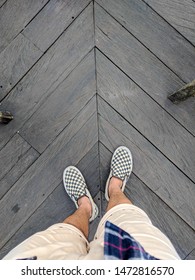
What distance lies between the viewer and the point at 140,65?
135cm

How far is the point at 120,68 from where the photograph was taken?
1352 mm

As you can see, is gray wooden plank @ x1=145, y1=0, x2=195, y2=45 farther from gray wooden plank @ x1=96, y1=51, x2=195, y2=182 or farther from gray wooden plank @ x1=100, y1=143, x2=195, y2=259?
gray wooden plank @ x1=100, y1=143, x2=195, y2=259

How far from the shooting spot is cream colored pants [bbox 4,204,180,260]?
878mm

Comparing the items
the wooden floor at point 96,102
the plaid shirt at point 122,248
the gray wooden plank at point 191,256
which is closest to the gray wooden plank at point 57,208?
the wooden floor at point 96,102

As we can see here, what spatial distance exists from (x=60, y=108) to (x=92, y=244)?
0.58m

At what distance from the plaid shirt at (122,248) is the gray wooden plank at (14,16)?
0.88 metres

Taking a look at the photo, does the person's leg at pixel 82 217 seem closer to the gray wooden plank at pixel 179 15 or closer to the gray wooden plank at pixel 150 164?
the gray wooden plank at pixel 150 164

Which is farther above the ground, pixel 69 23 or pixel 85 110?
pixel 69 23

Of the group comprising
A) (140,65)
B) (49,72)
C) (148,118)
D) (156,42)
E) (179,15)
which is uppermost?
(179,15)

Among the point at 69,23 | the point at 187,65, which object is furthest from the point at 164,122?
the point at 69,23

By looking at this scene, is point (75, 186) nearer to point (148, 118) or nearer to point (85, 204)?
point (85, 204)

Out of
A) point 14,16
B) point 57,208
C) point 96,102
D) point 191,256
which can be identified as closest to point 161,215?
point 191,256

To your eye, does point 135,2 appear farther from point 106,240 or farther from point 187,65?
point 106,240
